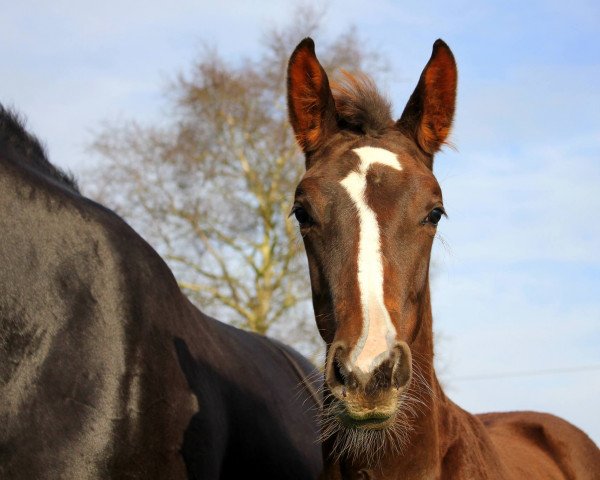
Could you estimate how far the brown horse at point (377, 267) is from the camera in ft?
10.8

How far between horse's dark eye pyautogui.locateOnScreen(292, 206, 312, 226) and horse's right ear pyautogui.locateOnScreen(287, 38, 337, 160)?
47 cm

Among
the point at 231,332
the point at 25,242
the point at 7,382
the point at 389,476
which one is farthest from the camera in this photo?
the point at 231,332

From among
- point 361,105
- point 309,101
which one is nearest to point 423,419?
point 361,105

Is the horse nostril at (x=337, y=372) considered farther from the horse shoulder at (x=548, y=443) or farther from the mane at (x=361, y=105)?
the horse shoulder at (x=548, y=443)

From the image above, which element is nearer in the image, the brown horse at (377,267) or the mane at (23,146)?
the brown horse at (377,267)

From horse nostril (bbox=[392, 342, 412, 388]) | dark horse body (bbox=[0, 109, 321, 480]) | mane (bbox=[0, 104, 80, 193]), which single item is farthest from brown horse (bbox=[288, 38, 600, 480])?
mane (bbox=[0, 104, 80, 193])

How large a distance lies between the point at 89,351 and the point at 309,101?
1.58 m

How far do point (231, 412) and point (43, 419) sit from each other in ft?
4.14

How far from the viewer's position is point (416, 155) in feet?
13.7

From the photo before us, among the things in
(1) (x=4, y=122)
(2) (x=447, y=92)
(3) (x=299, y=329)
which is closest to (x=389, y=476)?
(2) (x=447, y=92)

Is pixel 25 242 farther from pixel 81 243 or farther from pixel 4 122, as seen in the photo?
pixel 4 122

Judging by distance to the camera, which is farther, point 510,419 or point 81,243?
point 510,419

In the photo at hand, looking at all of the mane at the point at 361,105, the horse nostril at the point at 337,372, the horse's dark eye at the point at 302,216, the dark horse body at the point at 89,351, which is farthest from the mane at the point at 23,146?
the horse nostril at the point at 337,372

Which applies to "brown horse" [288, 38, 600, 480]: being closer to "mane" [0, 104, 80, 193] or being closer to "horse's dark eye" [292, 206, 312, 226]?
"horse's dark eye" [292, 206, 312, 226]
